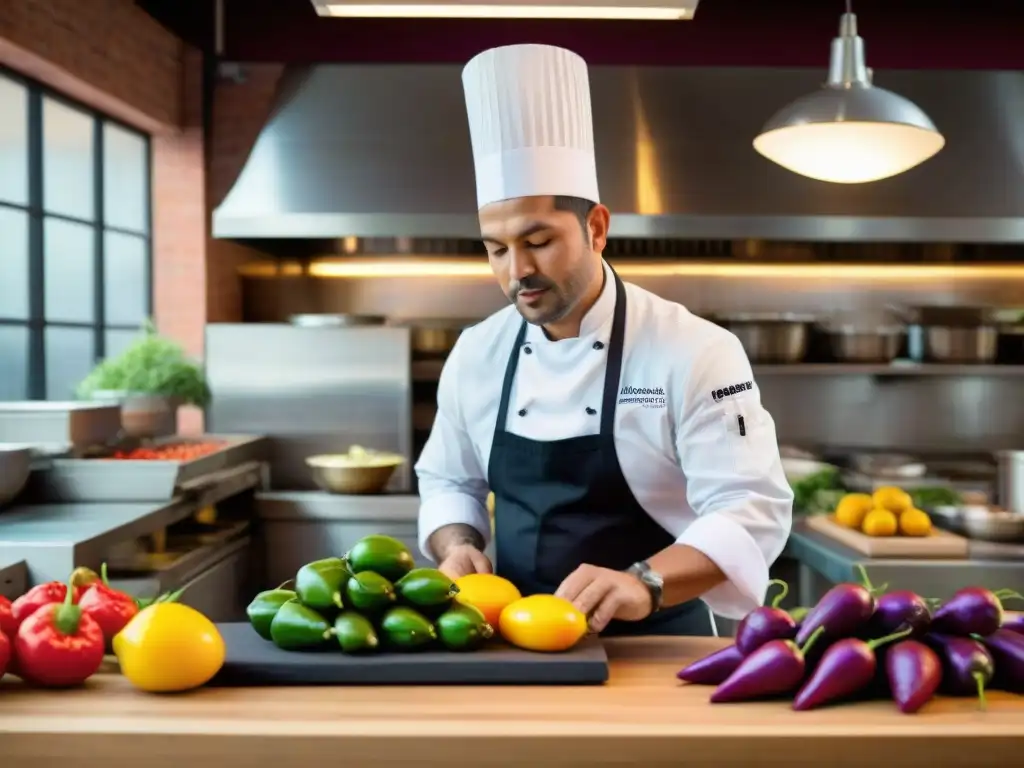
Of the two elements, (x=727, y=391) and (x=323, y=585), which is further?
(x=727, y=391)

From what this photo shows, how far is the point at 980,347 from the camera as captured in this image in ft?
16.6

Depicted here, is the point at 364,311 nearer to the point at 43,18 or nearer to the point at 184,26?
the point at 184,26

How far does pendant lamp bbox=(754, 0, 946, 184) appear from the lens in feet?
10.3

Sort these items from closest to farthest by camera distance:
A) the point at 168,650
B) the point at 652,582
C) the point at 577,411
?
the point at 168,650, the point at 652,582, the point at 577,411

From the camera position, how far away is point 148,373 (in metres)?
4.20

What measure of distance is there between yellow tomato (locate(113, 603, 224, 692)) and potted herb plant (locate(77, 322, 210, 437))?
288 cm

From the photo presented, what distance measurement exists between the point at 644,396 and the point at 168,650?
1026 mm

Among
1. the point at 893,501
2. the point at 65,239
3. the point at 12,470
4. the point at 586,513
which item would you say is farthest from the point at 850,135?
the point at 65,239

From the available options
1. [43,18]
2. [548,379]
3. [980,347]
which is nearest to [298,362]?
[43,18]

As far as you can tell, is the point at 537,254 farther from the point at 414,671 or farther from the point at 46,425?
the point at 46,425

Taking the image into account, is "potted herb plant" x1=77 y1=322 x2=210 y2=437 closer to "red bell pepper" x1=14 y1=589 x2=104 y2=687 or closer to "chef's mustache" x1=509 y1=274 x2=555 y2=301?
"chef's mustache" x1=509 y1=274 x2=555 y2=301

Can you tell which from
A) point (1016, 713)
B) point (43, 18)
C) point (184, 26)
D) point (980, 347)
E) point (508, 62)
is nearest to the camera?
point (1016, 713)

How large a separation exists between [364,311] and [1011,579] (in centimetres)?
340

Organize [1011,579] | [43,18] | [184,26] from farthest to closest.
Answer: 1. [184,26]
2. [43,18]
3. [1011,579]
